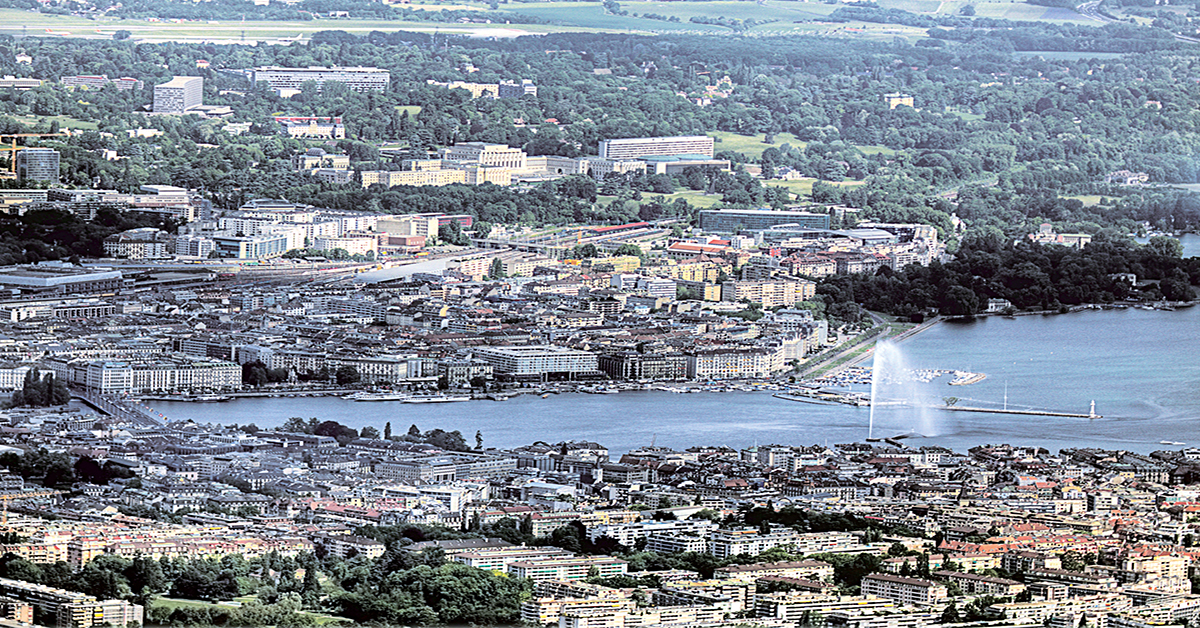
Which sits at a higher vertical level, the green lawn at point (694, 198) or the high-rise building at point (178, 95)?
the high-rise building at point (178, 95)

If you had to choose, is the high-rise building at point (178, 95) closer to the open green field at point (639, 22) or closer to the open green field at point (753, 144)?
the open green field at point (639, 22)

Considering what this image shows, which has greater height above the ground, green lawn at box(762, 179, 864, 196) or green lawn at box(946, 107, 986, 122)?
green lawn at box(946, 107, 986, 122)

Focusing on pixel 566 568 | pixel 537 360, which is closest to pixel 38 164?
pixel 537 360

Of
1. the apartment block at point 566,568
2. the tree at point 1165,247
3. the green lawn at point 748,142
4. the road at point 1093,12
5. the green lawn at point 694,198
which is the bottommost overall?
the green lawn at point 694,198

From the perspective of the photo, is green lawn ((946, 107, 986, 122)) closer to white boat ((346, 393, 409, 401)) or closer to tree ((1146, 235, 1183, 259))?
tree ((1146, 235, 1183, 259))

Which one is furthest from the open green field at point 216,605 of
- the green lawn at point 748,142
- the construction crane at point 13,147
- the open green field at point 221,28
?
the open green field at point 221,28

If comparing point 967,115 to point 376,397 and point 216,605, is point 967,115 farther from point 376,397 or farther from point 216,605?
point 216,605

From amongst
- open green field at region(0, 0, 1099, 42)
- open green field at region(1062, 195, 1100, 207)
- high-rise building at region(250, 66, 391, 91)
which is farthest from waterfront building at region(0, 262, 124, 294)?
open green field at region(0, 0, 1099, 42)
